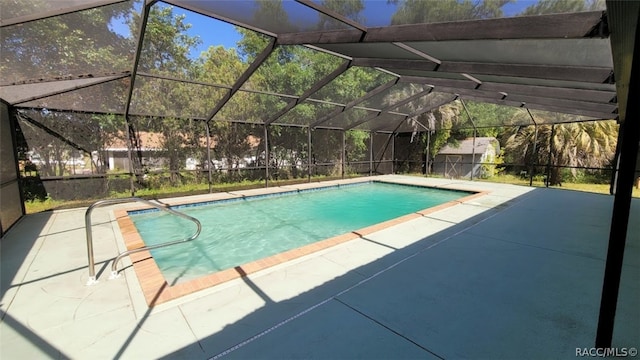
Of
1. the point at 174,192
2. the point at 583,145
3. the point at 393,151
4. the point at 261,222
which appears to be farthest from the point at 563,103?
the point at 174,192

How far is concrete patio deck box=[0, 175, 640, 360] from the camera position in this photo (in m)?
1.95

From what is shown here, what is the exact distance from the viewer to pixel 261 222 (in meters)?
6.37

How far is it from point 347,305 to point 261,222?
425 centimetres

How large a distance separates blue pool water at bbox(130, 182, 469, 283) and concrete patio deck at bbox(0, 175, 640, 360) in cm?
110

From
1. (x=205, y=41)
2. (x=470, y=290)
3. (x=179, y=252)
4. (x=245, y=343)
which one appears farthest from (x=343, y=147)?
(x=245, y=343)

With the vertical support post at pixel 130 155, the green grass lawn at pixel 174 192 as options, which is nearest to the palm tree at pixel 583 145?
the green grass lawn at pixel 174 192

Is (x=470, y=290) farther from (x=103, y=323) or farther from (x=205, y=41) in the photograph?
(x=205, y=41)

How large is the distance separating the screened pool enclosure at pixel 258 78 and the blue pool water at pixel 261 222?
2.19m

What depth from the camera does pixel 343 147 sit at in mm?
12539

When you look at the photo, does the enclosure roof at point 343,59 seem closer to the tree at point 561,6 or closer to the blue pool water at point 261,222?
the tree at point 561,6

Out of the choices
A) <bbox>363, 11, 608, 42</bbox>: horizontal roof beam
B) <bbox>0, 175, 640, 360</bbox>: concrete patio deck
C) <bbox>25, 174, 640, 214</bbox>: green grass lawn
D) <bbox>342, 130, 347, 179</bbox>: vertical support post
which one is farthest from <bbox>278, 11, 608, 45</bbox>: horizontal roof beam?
<bbox>342, 130, 347, 179</bbox>: vertical support post

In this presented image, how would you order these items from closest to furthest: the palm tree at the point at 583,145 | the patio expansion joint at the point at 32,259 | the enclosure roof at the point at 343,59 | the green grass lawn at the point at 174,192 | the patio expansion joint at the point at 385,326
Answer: the patio expansion joint at the point at 385,326, the patio expansion joint at the point at 32,259, the enclosure roof at the point at 343,59, the green grass lawn at the point at 174,192, the palm tree at the point at 583,145

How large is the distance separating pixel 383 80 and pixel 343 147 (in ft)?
16.9

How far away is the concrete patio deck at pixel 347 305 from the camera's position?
6.40ft
